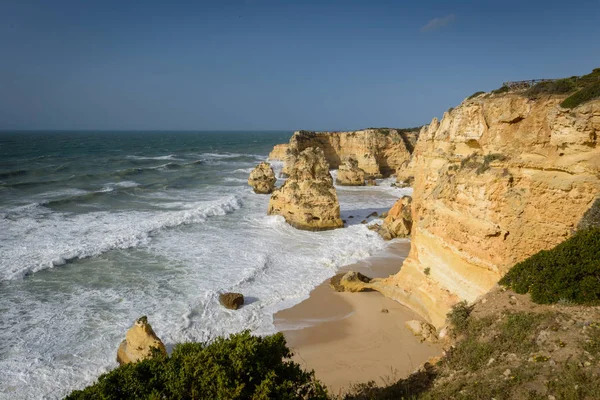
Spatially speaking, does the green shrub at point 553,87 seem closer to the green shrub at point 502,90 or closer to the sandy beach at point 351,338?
the green shrub at point 502,90

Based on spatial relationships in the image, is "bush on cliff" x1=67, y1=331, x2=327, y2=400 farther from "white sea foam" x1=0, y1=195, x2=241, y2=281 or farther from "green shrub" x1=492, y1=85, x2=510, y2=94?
"white sea foam" x1=0, y1=195, x2=241, y2=281

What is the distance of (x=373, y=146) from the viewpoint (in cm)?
5591

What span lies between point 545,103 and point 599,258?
411cm

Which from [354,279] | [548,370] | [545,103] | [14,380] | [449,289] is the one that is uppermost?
[545,103]

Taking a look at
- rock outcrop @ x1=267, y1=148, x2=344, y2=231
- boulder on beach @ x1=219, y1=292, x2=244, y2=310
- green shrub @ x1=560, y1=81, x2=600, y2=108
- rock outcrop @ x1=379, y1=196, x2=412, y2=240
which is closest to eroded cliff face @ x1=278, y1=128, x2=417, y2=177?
rock outcrop @ x1=267, y1=148, x2=344, y2=231

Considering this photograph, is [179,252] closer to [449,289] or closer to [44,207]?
[449,289]

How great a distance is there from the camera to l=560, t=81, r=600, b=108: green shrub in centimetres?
824

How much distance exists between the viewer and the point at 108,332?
12812 mm

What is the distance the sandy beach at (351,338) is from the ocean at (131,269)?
113 cm

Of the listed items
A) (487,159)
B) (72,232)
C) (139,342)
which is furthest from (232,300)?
(72,232)

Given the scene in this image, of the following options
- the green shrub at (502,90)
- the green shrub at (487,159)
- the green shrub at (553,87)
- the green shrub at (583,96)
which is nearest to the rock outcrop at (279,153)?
the green shrub at (502,90)

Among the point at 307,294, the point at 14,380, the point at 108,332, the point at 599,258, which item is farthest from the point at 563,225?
the point at 14,380

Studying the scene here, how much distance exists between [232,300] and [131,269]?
7.01m

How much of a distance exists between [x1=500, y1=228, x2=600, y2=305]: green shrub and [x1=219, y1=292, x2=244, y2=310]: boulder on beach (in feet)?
33.7
